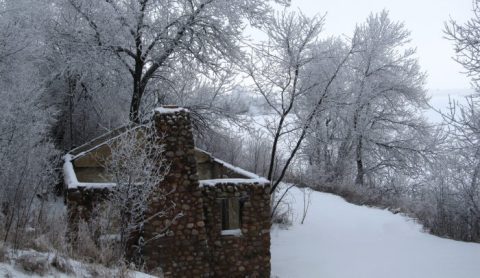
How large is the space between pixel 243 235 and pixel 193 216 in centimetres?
149

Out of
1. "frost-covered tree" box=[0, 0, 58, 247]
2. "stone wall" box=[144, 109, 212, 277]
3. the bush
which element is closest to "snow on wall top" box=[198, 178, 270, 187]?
"stone wall" box=[144, 109, 212, 277]

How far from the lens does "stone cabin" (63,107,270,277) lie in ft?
28.3

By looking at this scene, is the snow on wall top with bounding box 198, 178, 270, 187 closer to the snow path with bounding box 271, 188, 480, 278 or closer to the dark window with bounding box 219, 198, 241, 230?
the dark window with bounding box 219, 198, 241, 230

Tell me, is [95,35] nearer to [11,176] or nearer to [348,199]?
[11,176]

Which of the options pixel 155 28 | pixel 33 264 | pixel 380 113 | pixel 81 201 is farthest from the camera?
pixel 380 113

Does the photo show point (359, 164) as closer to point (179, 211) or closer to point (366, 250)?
point (366, 250)

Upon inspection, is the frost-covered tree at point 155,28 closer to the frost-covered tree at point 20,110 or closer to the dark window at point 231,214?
the frost-covered tree at point 20,110

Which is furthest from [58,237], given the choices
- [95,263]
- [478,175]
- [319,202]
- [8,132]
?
[319,202]

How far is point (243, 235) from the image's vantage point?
9.88m

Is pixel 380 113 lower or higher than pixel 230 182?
higher

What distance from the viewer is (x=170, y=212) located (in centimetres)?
875

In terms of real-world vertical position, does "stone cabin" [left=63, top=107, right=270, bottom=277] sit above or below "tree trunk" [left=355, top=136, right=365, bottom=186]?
below

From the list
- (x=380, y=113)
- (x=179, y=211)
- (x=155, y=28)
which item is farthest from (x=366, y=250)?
(x=380, y=113)

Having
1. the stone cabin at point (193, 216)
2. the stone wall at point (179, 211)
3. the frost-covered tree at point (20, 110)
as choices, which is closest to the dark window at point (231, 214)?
the stone cabin at point (193, 216)
